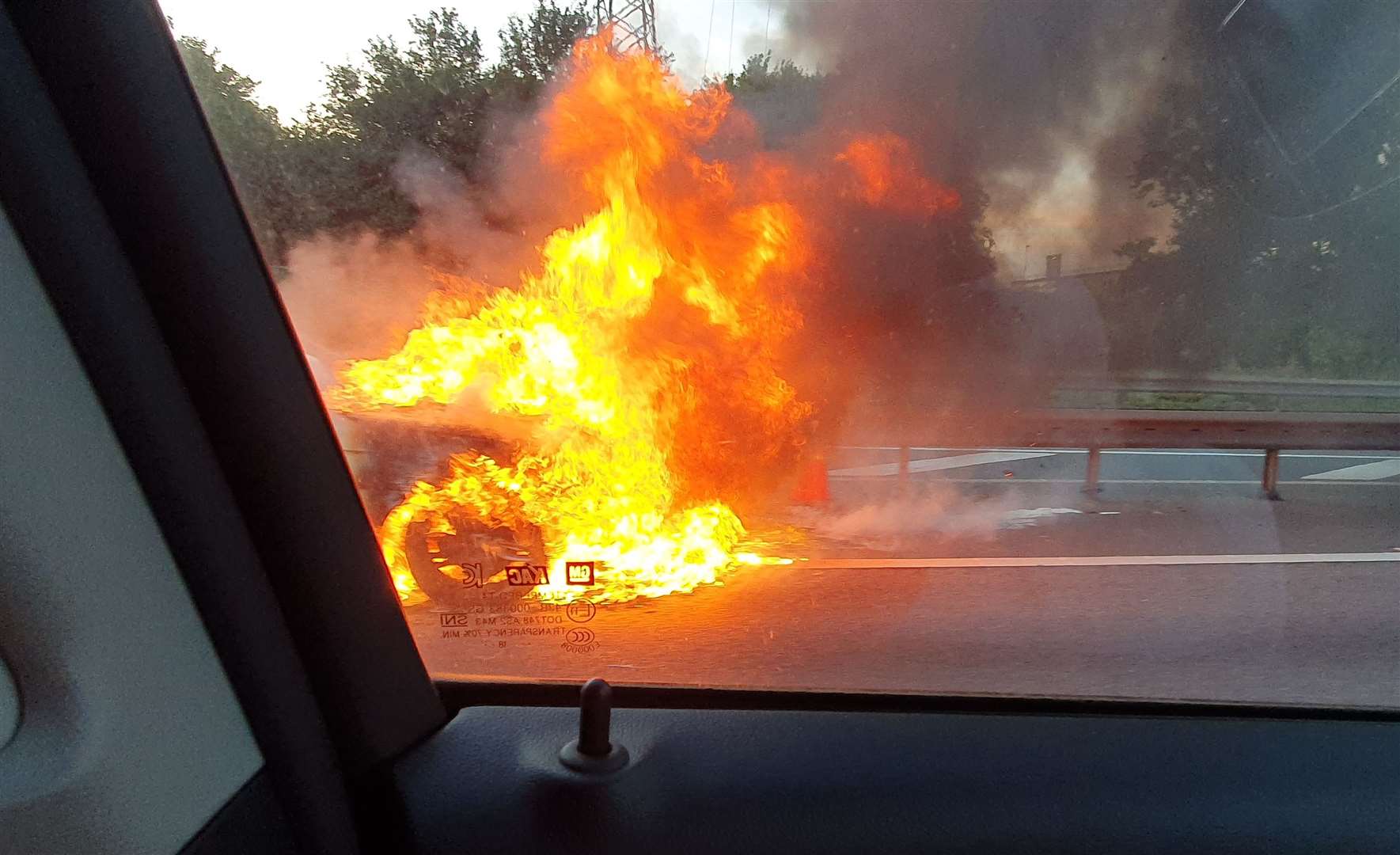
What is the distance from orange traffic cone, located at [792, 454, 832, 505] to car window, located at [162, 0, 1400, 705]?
0.06 ft

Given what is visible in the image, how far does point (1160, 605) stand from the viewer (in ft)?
13.6

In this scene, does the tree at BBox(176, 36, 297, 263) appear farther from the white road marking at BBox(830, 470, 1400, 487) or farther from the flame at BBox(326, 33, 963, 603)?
the white road marking at BBox(830, 470, 1400, 487)

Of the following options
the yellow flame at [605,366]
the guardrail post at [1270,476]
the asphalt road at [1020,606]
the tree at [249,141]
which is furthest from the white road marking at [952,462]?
the tree at [249,141]

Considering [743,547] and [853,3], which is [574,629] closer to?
[743,547]

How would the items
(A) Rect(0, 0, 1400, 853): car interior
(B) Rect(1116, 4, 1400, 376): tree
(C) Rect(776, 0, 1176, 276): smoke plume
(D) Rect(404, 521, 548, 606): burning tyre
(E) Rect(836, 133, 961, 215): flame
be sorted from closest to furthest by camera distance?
(A) Rect(0, 0, 1400, 853): car interior, (D) Rect(404, 521, 548, 606): burning tyre, (B) Rect(1116, 4, 1400, 376): tree, (C) Rect(776, 0, 1176, 276): smoke plume, (E) Rect(836, 133, 961, 215): flame

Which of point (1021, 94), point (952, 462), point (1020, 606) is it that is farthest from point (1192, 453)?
point (1021, 94)

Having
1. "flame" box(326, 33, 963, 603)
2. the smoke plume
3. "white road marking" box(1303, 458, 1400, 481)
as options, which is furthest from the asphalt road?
the smoke plume

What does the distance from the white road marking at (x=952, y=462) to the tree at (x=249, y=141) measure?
3.18 m

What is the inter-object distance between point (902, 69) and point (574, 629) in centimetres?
240

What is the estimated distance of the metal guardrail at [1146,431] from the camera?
4965 millimetres

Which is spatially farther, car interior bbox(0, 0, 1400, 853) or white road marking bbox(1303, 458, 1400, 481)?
white road marking bbox(1303, 458, 1400, 481)

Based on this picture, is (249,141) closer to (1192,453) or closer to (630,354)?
(630,354)

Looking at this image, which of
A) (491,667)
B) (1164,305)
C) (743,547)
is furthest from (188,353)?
(1164,305)

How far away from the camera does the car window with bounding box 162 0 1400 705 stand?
Answer: 2.75m
